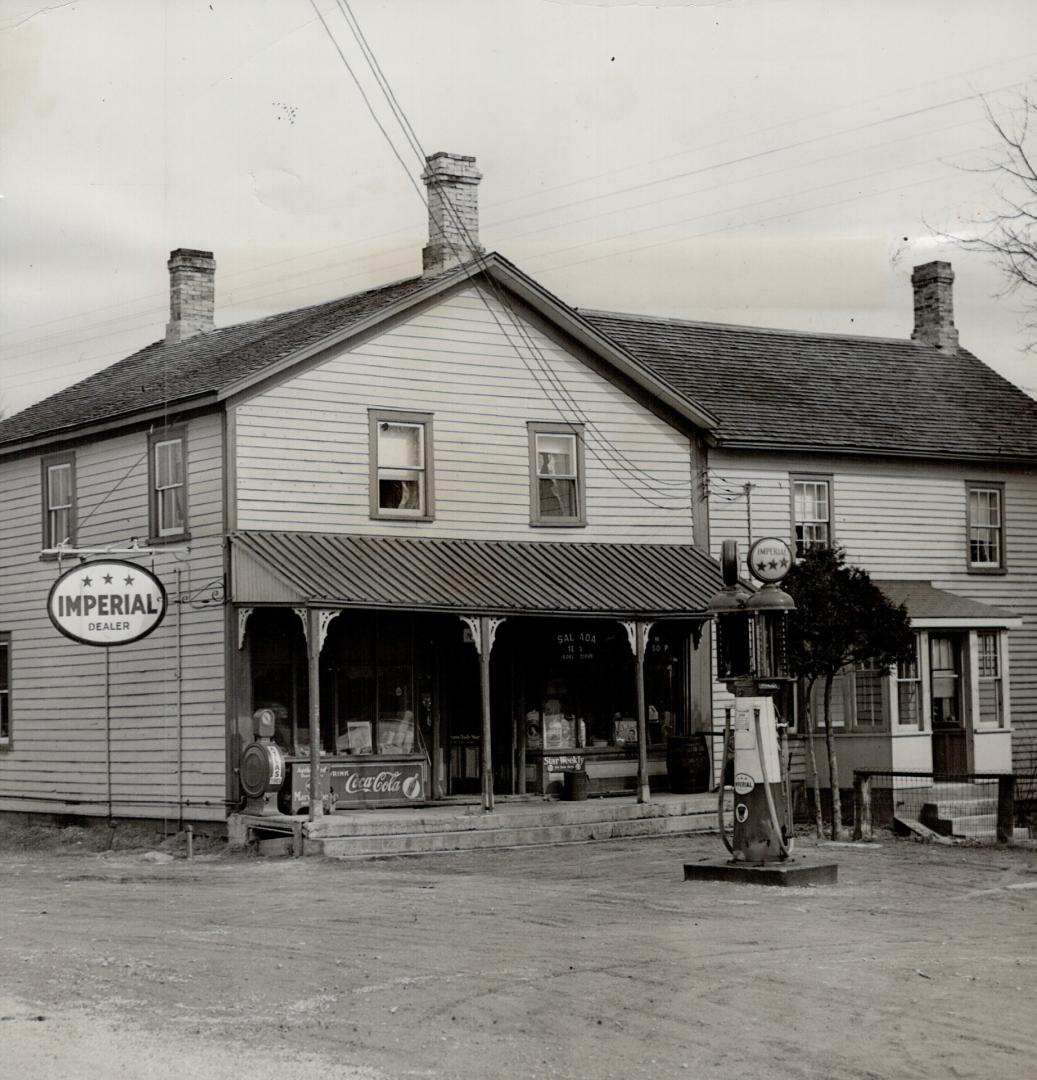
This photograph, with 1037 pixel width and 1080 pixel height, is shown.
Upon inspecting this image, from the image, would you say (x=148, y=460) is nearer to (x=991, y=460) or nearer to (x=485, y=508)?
(x=485, y=508)

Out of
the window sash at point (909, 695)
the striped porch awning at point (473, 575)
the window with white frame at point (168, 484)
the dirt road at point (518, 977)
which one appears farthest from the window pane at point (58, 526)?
the window sash at point (909, 695)

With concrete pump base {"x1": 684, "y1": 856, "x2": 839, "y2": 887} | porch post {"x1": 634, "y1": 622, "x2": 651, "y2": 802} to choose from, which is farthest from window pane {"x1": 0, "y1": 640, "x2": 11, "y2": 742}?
concrete pump base {"x1": 684, "y1": 856, "x2": 839, "y2": 887}

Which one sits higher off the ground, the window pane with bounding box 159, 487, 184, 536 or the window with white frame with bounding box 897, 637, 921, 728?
the window pane with bounding box 159, 487, 184, 536

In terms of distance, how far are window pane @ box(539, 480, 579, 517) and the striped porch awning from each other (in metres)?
0.48

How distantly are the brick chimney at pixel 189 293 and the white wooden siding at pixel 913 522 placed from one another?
8.87 m

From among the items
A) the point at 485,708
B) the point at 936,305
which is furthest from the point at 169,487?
the point at 936,305

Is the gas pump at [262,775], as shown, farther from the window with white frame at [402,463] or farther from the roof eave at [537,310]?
the roof eave at [537,310]

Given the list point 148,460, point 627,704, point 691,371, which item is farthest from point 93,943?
point 691,371

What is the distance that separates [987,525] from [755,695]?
1376 cm

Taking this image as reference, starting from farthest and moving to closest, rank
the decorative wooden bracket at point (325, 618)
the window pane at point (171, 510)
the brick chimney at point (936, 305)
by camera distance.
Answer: the brick chimney at point (936, 305)
the window pane at point (171, 510)
the decorative wooden bracket at point (325, 618)

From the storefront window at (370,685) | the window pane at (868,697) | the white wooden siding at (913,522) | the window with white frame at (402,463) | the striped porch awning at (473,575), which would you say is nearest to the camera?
the striped porch awning at (473,575)

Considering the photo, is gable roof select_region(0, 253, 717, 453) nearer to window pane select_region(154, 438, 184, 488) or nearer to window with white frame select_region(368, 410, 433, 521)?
window pane select_region(154, 438, 184, 488)

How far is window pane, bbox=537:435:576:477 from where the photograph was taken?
2442cm

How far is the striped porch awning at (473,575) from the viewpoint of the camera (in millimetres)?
20734
